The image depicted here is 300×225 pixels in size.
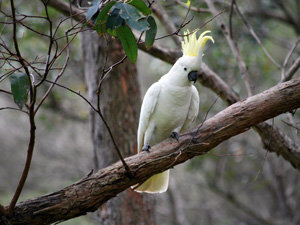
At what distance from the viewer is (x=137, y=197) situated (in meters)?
3.19

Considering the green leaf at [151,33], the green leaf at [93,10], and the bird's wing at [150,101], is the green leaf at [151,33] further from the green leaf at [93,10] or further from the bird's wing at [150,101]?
the bird's wing at [150,101]

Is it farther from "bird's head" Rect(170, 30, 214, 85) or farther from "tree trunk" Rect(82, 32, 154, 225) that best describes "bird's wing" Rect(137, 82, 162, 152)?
"tree trunk" Rect(82, 32, 154, 225)

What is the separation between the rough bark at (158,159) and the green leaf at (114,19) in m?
0.80

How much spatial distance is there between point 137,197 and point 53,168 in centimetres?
361

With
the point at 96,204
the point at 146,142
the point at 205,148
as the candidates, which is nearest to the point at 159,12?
the point at 146,142

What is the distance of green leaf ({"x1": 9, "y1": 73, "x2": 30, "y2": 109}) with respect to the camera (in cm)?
141

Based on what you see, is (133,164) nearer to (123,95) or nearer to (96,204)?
(96,204)

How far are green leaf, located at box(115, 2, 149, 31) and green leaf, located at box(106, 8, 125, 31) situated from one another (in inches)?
0.6

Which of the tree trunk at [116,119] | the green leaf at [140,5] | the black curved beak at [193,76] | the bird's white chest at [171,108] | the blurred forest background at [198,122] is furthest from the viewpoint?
the blurred forest background at [198,122]

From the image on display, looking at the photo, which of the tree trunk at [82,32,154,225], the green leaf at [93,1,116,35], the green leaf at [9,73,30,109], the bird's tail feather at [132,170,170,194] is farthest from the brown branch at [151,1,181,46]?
the green leaf at [9,73,30,109]

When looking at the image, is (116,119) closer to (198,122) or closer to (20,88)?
(20,88)

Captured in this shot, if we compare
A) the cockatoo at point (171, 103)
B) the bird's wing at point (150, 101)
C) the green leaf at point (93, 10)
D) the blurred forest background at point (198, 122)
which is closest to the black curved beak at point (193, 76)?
the cockatoo at point (171, 103)

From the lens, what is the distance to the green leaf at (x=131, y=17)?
1.39 meters

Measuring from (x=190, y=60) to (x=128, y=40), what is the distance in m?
0.73
